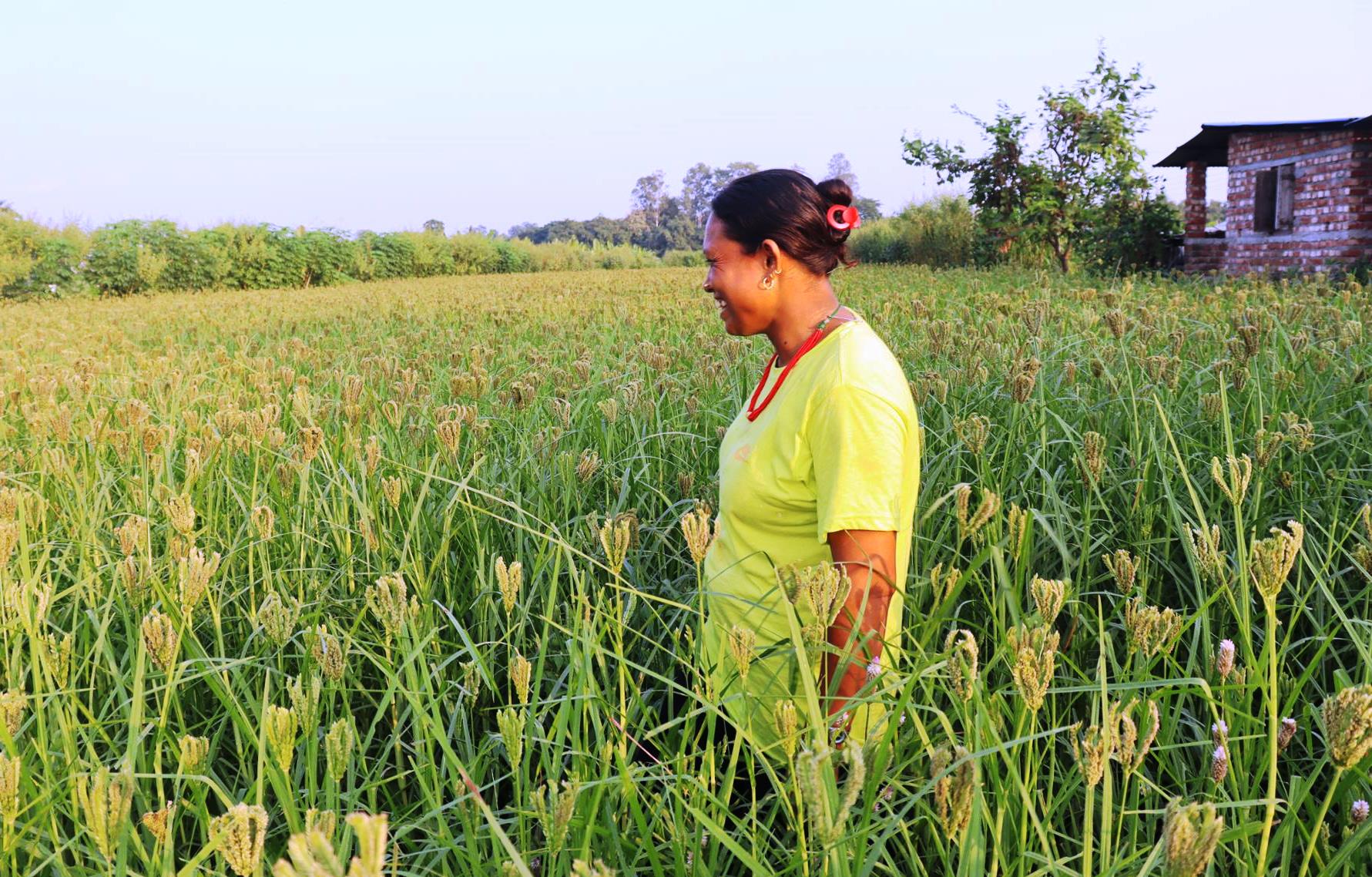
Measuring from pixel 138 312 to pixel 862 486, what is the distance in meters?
14.8

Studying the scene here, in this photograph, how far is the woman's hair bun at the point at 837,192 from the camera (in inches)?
88.3

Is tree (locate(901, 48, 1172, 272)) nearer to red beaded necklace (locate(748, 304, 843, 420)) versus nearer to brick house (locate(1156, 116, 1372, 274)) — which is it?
brick house (locate(1156, 116, 1372, 274))

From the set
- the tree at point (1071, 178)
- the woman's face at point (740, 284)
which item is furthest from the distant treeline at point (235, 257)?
the woman's face at point (740, 284)

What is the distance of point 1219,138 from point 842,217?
60.4 feet

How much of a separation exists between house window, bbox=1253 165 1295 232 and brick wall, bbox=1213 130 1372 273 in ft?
0.28

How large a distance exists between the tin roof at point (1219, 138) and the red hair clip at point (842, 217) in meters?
14.9

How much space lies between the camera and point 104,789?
871mm

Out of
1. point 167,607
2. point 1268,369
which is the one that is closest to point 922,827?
point 167,607

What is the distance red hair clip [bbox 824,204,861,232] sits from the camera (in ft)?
7.17

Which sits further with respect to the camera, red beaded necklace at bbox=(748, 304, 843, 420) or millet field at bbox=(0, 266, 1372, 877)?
red beaded necklace at bbox=(748, 304, 843, 420)

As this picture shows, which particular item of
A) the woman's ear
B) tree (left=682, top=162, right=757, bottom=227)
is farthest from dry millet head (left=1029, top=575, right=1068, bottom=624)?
tree (left=682, top=162, right=757, bottom=227)

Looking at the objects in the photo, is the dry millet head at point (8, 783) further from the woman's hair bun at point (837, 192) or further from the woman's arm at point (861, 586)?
the woman's hair bun at point (837, 192)

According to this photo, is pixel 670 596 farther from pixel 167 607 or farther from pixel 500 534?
pixel 167 607

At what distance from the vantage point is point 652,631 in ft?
7.94
